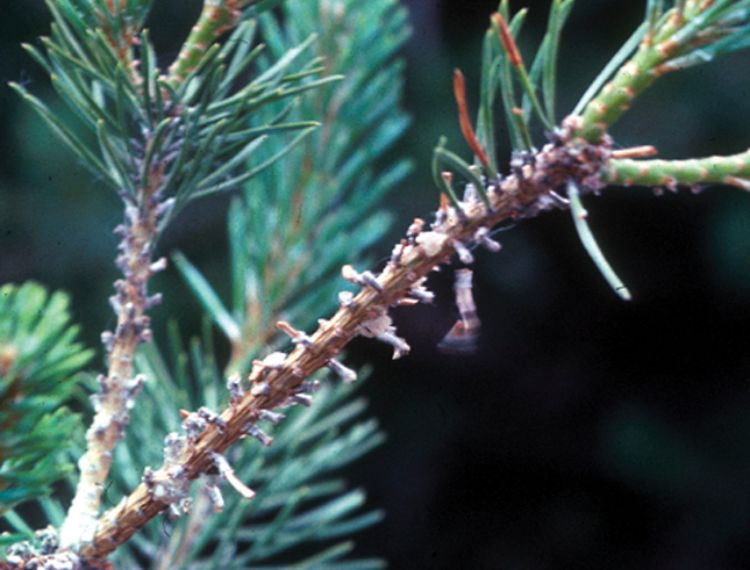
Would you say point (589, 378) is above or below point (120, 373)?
below

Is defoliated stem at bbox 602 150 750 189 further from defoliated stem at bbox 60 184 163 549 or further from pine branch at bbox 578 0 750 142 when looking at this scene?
defoliated stem at bbox 60 184 163 549

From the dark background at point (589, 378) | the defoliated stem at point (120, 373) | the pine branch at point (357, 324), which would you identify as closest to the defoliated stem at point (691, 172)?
the pine branch at point (357, 324)

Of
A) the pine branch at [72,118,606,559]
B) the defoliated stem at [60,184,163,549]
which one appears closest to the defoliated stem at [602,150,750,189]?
the pine branch at [72,118,606,559]

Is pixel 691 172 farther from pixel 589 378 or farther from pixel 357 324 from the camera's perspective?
pixel 589 378

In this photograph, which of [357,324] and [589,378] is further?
[589,378]

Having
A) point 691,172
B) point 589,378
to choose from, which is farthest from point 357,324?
point 589,378

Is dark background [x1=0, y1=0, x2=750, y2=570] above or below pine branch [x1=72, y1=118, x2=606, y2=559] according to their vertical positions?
below

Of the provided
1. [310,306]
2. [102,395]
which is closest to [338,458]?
[310,306]

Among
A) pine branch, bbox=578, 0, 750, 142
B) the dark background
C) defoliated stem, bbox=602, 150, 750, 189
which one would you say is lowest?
the dark background

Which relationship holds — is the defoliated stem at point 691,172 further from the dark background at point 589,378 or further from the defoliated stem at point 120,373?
the dark background at point 589,378
